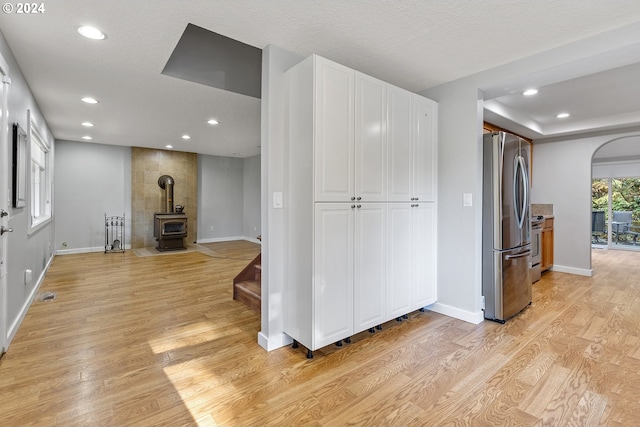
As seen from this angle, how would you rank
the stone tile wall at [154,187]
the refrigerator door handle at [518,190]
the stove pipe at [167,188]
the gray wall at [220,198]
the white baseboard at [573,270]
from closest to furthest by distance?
the refrigerator door handle at [518,190], the white baseboard at [573,270], the stone tile wall at [154,187], the stove pipe at [167,188], the gray wall at [220,198]

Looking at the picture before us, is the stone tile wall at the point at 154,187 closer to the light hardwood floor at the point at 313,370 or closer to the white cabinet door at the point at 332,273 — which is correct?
the light hardwood floor at the point at 313,370

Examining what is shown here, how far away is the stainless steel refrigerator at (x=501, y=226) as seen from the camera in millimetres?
2887

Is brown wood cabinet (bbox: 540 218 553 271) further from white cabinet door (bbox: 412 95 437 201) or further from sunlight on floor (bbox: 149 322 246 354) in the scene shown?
sunlight on floor (bbox: 149 322 246 354)

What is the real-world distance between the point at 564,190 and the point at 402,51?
166 inches

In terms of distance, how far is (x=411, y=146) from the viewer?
282cm

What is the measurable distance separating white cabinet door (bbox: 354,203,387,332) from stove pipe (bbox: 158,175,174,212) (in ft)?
20.4

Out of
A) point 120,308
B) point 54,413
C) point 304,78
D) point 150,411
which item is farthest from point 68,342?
point 304,78

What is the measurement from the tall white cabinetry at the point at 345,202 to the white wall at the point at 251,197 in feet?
19.3

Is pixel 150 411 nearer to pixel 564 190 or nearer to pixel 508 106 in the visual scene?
pixel 508 106

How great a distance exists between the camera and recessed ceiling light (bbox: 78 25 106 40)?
216cm

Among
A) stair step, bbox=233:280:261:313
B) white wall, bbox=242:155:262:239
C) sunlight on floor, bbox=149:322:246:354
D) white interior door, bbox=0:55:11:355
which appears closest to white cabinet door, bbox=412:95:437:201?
stair step, bbox=233:280:261:313

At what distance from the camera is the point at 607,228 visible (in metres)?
7.71

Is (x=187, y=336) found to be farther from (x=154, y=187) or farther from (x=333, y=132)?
(x=154, y=187)

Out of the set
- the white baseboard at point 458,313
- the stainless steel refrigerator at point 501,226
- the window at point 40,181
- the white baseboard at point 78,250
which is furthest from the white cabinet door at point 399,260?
the white baseboard at point 78,250
